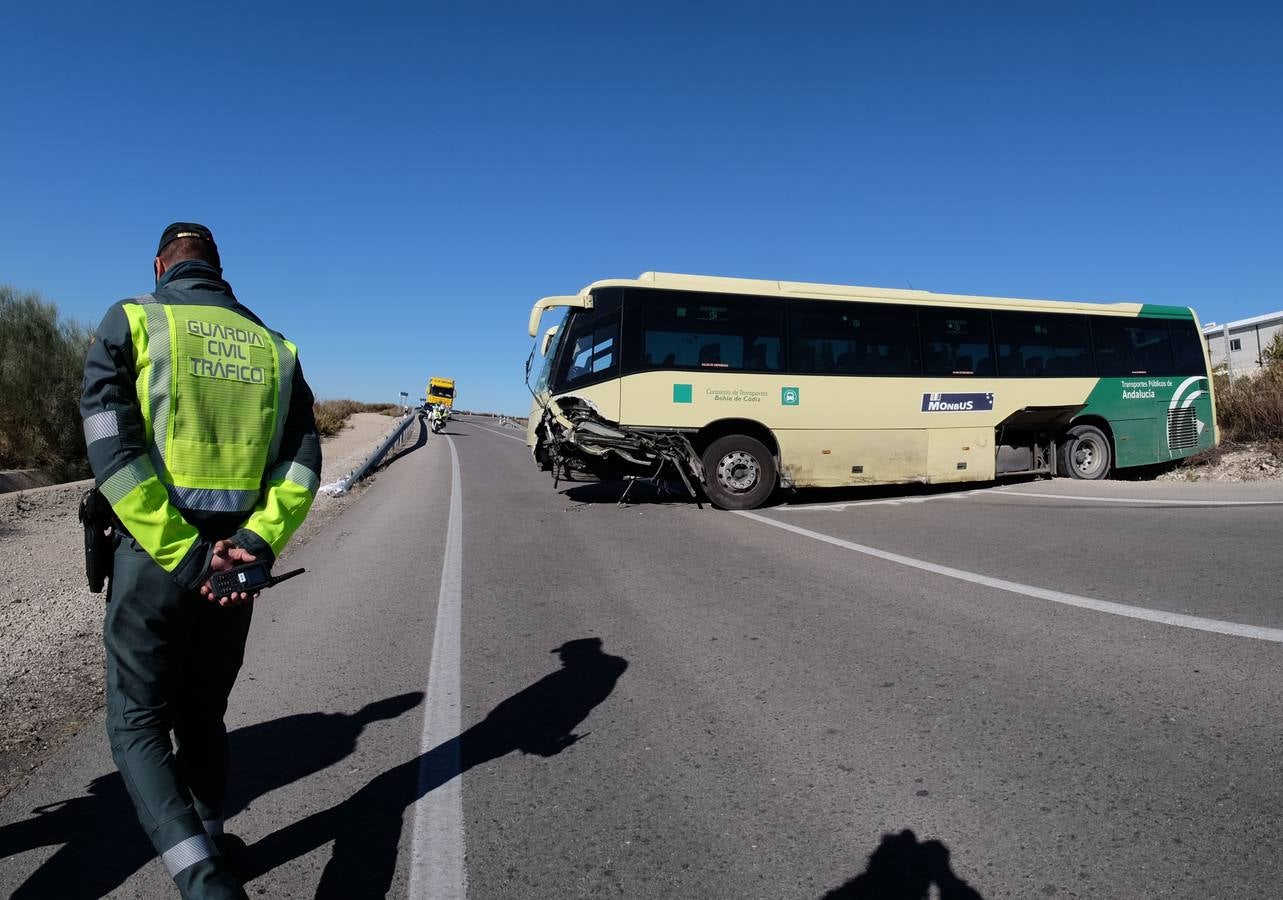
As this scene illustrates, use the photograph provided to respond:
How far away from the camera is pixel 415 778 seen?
10.7 ft

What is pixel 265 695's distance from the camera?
429 centimetres

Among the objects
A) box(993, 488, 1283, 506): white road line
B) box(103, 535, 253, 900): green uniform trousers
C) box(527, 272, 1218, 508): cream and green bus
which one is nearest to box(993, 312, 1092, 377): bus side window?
box(527, 272, 1218, 508): cream and green bus

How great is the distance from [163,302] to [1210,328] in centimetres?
3137

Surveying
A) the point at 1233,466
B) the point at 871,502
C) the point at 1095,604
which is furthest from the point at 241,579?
the point at 1233,466

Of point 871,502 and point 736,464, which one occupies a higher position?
point 736,464

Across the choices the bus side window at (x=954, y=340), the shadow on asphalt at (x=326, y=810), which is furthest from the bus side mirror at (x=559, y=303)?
the shadow on asphalt at (x=326, y=810)

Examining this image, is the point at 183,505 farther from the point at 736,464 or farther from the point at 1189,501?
the point at 1189,501

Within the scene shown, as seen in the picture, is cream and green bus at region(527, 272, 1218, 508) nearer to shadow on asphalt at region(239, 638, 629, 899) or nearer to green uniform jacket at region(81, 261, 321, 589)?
shadow on asphalt at region(239, 638, 629, 899)

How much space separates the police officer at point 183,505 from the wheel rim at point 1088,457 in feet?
47.3

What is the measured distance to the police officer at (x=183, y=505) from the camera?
2.19 metres

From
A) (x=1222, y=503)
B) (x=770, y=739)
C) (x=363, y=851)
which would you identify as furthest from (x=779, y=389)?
(x=363, y=851)

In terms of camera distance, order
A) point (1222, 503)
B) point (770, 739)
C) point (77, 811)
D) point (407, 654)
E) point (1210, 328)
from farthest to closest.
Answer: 1. point (1210, 328)
2. point (1222, 503)
3. point (407, 654)
4. point (770, 739)
5. point (77, 811)

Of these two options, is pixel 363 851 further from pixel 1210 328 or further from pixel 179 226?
pixel 1210 328

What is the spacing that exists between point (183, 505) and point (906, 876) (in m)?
2.49
